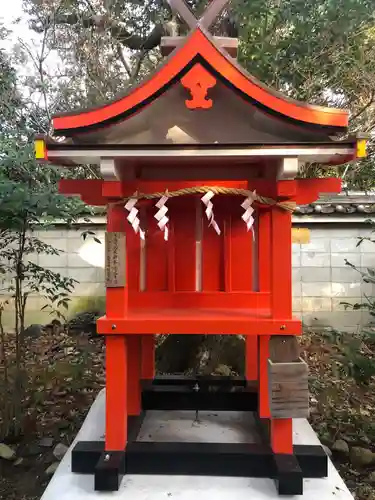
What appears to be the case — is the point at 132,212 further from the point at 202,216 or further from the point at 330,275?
the point at 330,275

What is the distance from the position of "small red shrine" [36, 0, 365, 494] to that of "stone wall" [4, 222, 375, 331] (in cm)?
417

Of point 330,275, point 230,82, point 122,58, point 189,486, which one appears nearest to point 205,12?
point 230,82

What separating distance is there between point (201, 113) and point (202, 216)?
2.49 ft

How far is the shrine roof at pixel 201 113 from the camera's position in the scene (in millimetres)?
2275

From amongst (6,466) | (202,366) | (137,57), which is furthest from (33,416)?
(137,57)

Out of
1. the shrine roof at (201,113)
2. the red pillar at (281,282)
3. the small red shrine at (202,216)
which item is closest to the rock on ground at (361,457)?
the small red shrine at (202,216)

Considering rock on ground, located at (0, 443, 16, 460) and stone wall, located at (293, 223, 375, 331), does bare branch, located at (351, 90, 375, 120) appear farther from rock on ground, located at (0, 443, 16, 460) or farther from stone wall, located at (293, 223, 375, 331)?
rock on ground, located at (0, 443, 16, 460)

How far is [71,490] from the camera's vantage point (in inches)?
95.7

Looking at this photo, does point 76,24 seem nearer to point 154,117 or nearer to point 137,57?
point 137,57

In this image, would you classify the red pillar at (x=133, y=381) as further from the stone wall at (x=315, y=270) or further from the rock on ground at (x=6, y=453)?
the stone wall at (x=315, y=270)

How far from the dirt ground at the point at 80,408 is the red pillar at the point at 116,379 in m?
1.40

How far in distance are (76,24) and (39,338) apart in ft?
14.3

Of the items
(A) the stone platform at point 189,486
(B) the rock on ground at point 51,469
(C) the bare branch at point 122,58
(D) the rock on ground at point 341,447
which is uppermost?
(C) the bare branch at point 122,58

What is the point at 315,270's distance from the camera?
22.9ft
